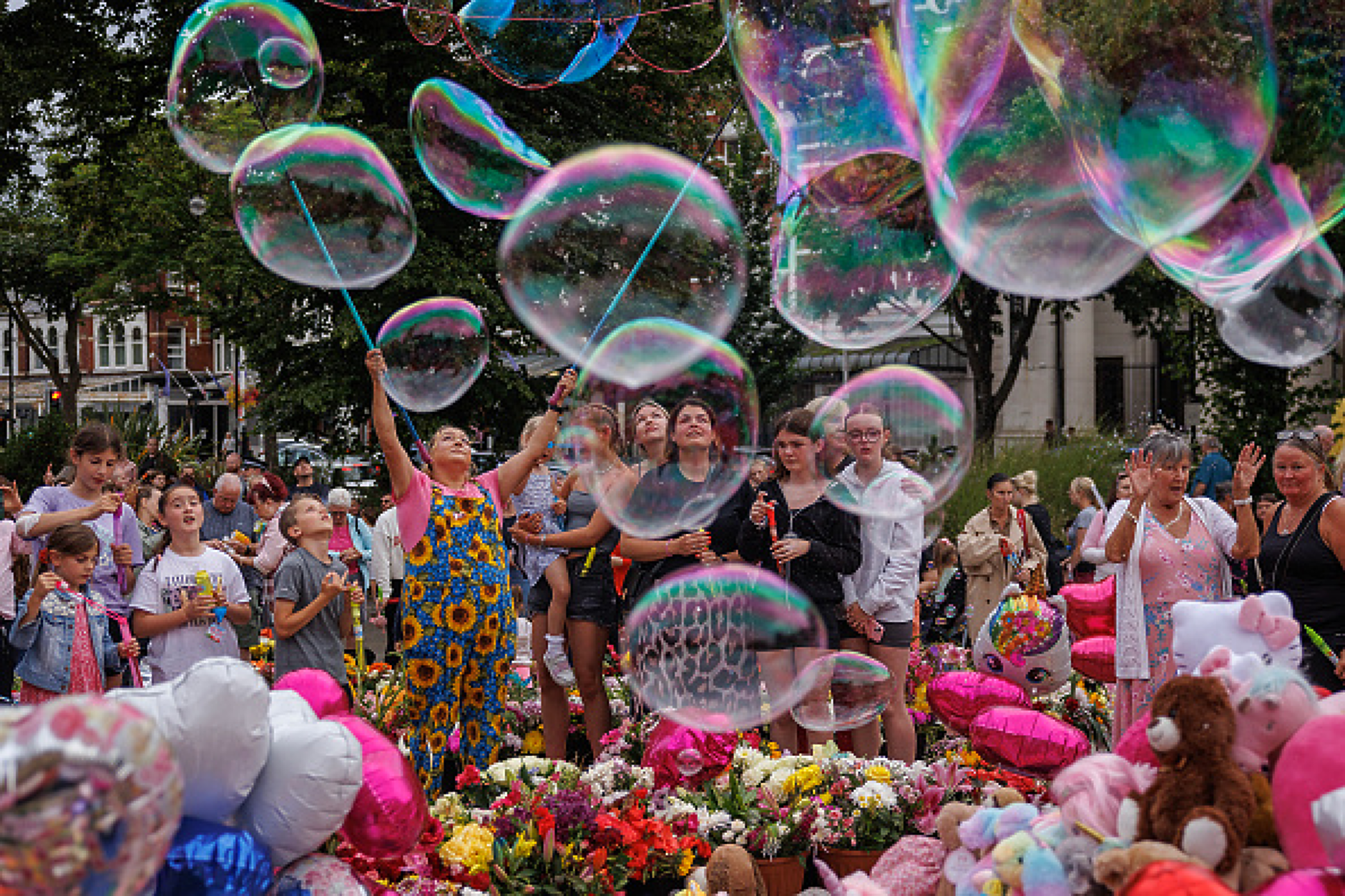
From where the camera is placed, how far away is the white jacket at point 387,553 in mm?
9023

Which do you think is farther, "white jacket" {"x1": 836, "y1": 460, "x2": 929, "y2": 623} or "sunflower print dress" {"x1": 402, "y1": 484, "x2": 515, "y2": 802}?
"white jacket" {"x1": 836, "y1": 460, "x2": 929, "y2": 623}

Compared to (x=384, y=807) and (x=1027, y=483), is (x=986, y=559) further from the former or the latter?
(x=384, y=807)

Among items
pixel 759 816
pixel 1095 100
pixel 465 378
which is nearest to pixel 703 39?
pixel 465 378

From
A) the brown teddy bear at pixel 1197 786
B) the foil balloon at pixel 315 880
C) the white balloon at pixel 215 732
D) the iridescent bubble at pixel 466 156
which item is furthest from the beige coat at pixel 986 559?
the white balloon at pixel 215 732

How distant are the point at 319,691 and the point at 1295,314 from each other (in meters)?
5.53

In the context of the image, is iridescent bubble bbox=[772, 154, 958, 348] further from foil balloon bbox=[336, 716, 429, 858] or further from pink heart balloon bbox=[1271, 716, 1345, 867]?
pink heart balloon bbox=[1271, 716, 1345, 867]

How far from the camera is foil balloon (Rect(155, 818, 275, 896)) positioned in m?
2.28

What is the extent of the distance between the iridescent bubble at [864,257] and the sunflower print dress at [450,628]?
178 cm

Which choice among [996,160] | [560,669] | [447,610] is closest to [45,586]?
[447,610]

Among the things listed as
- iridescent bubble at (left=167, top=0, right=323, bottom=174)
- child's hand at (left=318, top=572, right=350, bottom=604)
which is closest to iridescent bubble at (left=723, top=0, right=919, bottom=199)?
iridescent bubble at (left=167, top=0, right=323, bottom=174)

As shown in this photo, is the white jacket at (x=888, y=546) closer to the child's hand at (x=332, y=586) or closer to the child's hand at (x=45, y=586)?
the child's hand at (x=332, y=586)

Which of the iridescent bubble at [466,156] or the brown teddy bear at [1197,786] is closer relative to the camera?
the brown teddy bear at [1197,786]

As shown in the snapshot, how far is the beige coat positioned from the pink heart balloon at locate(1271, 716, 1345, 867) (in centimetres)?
665

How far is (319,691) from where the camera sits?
3279 millimetres
